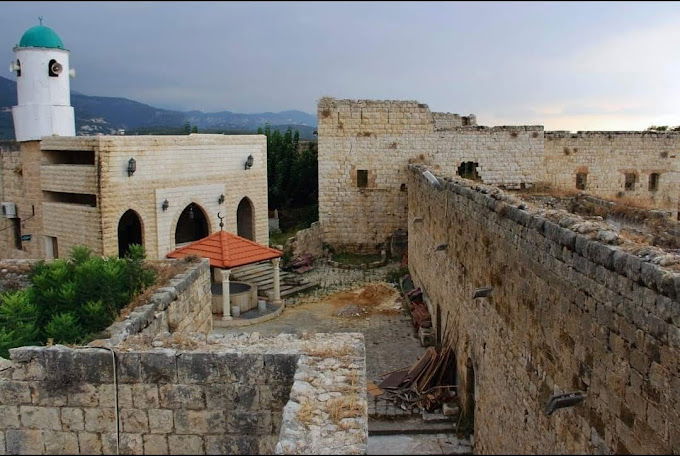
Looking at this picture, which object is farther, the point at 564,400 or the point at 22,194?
the point at 22,194

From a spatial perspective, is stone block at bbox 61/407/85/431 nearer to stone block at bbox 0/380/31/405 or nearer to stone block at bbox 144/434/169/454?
stone block at bbox 0/380/31/405

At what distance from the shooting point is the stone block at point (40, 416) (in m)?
4.66

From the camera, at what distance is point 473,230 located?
8.13 metres

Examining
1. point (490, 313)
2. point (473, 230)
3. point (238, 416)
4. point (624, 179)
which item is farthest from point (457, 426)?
point (624, 179)

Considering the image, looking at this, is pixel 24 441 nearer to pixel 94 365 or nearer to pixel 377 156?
pixel 94 365

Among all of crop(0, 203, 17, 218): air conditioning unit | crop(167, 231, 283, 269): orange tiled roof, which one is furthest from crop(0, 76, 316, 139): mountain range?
crop(167, 231, 283, 269): orange tiled roof

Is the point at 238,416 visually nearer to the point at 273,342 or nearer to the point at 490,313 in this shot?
the point at 273,342

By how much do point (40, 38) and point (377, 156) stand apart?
10.6 metres

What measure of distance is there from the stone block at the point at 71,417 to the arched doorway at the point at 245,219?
14830 millimetres

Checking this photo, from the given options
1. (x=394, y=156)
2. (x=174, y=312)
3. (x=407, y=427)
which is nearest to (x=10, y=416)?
(x=174, y=312)

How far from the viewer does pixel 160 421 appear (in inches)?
183

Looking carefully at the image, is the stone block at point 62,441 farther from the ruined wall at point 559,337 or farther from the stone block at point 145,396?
the ruined wall at point 559,337

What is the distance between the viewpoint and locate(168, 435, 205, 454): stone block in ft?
15.2

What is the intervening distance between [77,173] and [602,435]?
559 inches
